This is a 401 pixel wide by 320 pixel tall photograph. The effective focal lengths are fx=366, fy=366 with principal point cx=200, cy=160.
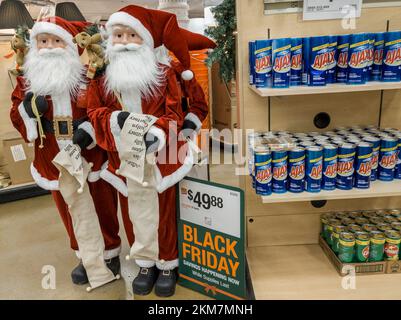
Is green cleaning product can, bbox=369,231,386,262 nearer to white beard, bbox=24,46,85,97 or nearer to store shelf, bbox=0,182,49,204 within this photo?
white beard, bbox=24,46,85,97

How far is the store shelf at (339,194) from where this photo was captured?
64.6 inches

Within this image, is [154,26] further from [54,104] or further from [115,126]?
[54,104]

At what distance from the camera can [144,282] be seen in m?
2.07

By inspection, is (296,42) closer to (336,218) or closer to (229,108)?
(336,218)

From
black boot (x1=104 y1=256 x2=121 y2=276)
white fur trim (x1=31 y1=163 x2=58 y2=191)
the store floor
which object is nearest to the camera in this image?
white fur trim (x1=31 y1=163 x2=58 y2=191)

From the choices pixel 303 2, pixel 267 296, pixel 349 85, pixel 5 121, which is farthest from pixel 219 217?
pixel 5 121

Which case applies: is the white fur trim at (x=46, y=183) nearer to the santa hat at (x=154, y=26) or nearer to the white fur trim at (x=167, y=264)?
the white fur trim at (x=167, y=264)

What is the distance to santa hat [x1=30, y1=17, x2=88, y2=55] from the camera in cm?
182

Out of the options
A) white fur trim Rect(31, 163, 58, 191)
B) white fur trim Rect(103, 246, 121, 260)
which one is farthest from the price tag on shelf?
white fur trim Rect(103, 246, 121, 260)

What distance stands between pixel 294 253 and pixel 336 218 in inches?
12.2

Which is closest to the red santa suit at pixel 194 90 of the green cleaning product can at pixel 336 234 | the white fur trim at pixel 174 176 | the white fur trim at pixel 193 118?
the white fur trim at pixel 193 118

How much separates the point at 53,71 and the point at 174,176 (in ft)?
2.65

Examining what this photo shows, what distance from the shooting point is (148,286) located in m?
2.07

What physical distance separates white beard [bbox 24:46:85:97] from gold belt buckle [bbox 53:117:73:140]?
0.13 meters
